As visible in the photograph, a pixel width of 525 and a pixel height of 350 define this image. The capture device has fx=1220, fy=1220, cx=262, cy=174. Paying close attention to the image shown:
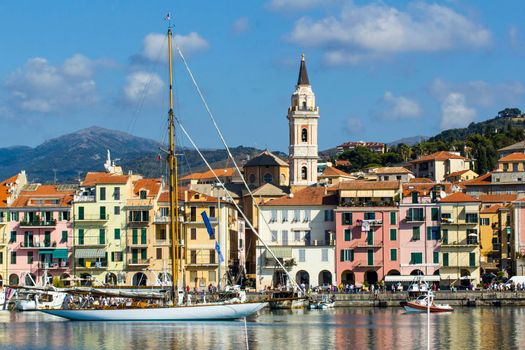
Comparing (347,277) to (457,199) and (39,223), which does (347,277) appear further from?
(39,223)

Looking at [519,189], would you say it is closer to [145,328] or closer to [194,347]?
[145,328]

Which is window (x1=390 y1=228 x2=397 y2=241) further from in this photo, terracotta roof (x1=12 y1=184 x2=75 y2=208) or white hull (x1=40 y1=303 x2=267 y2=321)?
white hull (x1=40 y1=303 x2=267 y2=321)

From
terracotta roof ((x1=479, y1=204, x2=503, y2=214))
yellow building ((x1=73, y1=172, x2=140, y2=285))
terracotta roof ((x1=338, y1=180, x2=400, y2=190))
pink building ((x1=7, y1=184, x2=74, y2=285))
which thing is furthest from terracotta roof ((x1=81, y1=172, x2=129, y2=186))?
terracotta roof ((x1=479, y1=204, x2=503, y2=214))

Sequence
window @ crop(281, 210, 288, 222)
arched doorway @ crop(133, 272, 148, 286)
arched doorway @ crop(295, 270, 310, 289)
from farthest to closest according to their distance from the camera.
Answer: window @ crop(281, 210, 288, 222), arched doorway @ crop(295, 270, 310, 289), arched doorway @ crop(133, 272, 148, 286)

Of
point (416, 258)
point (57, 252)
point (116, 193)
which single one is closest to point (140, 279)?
point (116, 193)

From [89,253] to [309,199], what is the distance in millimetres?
22548

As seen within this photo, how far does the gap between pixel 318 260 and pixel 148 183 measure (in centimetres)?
1829

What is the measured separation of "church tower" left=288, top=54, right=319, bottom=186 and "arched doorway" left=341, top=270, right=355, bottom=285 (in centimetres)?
3840

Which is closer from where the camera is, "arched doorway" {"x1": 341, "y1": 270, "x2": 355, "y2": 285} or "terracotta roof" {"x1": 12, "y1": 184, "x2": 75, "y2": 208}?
"arched doorway" {"x1": 341, "y1": 270, "x2": 355, "y2": 285}

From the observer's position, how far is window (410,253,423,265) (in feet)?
382

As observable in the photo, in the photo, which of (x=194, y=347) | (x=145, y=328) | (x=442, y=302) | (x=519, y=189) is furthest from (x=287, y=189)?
(x=194, y=347)

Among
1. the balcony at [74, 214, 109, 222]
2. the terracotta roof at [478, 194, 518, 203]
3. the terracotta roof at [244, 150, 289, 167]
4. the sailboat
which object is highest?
the terracotta roof at [244, 150, 289, 167]

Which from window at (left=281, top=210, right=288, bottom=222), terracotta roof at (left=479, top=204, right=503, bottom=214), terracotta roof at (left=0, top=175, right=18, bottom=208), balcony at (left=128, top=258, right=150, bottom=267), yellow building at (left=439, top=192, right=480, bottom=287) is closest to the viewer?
yellow building at (left=439, top=192, right=480, bottom=287)

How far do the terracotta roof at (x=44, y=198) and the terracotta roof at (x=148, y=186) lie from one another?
6455 millimetres
